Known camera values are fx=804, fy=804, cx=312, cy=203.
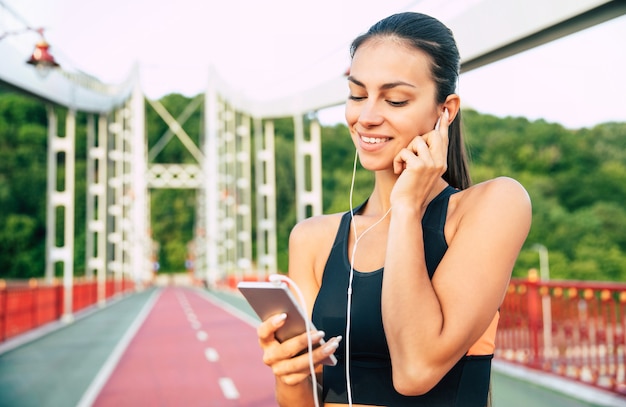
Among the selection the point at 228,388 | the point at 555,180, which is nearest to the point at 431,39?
the point at 228,388

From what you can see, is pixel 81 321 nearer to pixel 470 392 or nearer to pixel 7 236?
pixel 470 392

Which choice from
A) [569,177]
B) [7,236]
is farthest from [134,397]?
[7,236]

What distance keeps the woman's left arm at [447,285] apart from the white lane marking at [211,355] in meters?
10.4

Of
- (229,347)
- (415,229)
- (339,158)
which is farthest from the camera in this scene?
(339,158)

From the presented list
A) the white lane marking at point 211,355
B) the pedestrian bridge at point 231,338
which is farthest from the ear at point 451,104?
the white lane marking at point 211,355

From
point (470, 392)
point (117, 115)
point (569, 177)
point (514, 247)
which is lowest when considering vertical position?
point (470, 392)

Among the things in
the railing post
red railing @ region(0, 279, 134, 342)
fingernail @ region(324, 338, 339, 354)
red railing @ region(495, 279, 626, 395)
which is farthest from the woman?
red railing @ region(0, 279, 134, 342)

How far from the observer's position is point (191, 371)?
10.3 m

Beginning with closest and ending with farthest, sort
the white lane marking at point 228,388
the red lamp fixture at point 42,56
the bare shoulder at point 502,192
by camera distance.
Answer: the bare shoulder at point 502,192 < the white lane marking at point 228,388 < the red lamp fixture at point 42,56

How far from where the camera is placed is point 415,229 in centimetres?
152

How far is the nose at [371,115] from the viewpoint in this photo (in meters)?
1.65

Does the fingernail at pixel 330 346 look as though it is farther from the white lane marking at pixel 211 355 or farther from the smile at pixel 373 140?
the white lane marking at pixel 211 355

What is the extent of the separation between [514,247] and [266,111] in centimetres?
3652

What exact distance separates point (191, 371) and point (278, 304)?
9.18 m
